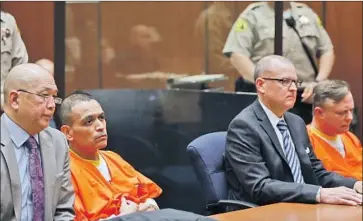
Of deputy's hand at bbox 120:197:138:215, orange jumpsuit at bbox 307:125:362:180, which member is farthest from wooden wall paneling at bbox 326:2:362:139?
deputy's hand at bbox 120:197:138:215

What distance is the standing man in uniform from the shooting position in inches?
200

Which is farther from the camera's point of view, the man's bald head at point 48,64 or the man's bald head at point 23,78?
the man's bald head at point 48,64

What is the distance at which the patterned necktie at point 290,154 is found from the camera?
3.68m

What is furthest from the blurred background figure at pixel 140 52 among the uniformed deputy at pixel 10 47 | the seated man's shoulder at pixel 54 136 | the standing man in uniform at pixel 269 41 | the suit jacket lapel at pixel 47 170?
the suit jacket lapel at pixel 47 170

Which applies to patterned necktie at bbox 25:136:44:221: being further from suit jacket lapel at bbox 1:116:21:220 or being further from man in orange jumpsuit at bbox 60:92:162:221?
man in orange jumpsuit at bbox 60:92:162:221

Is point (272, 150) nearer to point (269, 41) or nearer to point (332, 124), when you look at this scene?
point (332, 124)

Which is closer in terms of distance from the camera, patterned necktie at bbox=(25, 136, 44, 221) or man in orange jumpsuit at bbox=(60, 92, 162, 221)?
patterned necktie at bbox=(25, 136, 44, 221)

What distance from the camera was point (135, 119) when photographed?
5281 millimetres

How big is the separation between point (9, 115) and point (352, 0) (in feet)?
13.0

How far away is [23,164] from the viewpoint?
2.74 m

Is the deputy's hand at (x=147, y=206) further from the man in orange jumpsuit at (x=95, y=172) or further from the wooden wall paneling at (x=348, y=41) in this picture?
the wooden wall paneling at (x=348, y=41)

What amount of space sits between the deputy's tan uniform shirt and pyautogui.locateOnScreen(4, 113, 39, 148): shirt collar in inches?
101

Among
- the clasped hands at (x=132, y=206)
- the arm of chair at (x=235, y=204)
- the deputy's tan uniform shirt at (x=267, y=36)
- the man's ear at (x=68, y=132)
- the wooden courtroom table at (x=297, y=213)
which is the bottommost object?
the arm of chair at (x=235, y=204)

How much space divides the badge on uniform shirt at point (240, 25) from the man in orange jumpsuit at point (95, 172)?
1.90 m
